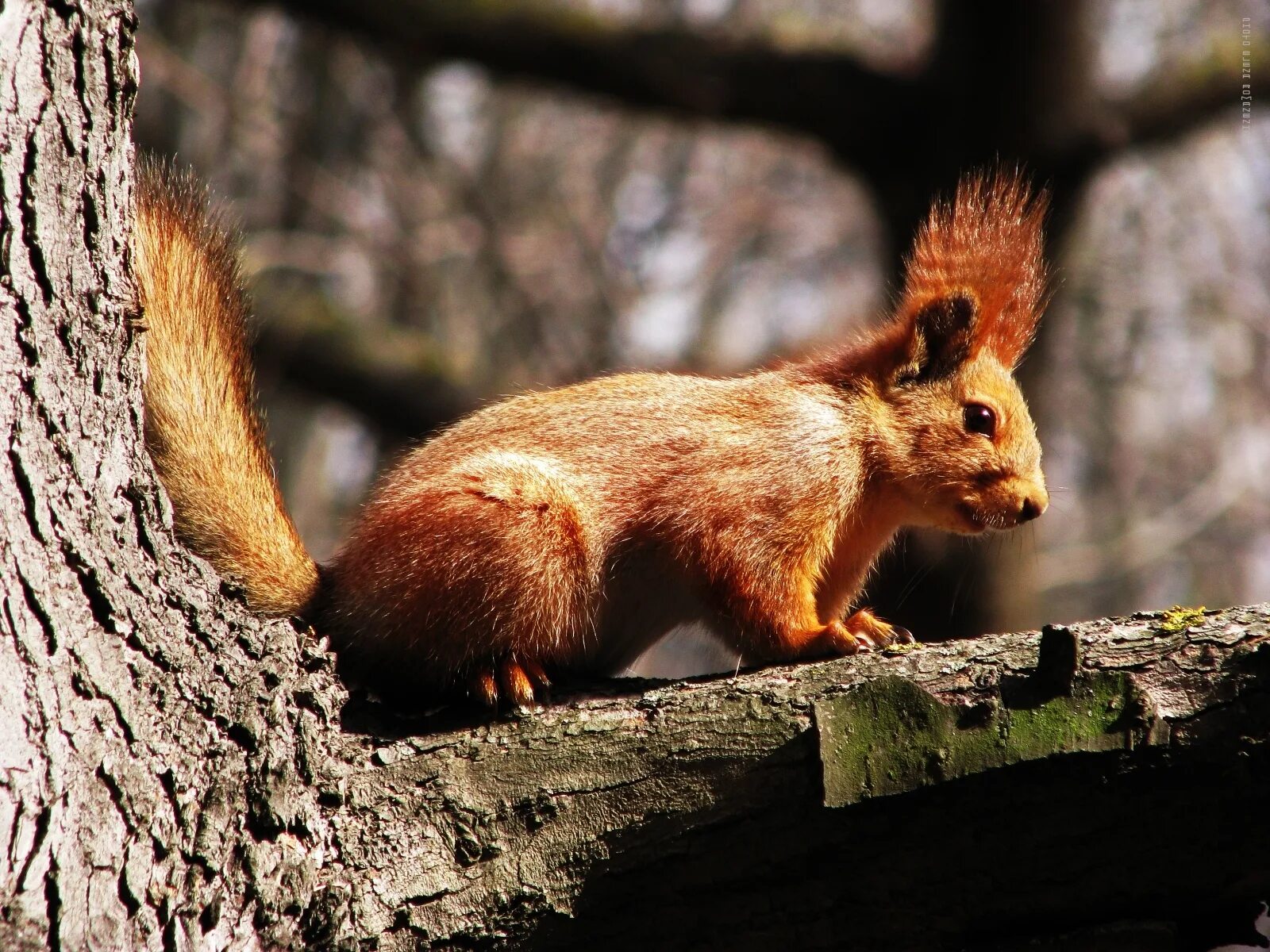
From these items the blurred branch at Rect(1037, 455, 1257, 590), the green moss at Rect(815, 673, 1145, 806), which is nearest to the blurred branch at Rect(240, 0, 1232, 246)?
the blurred branch at Rect(1037, 455, 1257, 590)

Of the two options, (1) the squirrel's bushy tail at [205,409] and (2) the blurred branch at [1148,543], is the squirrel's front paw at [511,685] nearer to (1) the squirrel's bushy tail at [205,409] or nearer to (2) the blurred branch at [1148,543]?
(1) the squirrel's bushy tail at [205,409]

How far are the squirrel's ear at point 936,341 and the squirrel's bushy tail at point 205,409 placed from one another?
5.51 ft

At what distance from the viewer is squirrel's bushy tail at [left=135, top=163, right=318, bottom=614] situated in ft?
9.46

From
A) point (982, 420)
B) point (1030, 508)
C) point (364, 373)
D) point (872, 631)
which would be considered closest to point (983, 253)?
point (982, 420)

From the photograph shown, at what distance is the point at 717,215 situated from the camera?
13.4 metres

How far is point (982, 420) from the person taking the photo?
11.5 ft

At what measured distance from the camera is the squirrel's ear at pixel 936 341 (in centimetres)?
354

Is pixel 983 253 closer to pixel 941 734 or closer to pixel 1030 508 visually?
pixel 1030 508

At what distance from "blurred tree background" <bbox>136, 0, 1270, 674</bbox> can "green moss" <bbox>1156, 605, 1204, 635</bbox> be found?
186 cm

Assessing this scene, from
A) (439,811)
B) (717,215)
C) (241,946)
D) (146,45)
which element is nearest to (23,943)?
(241,946)

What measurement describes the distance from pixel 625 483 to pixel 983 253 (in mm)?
1211

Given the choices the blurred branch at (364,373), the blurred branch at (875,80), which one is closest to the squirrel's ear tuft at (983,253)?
the blurred branch at (875,80)

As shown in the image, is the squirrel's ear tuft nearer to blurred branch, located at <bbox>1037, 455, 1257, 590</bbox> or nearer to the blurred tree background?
the blurred tree background

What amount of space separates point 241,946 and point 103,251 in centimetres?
119
